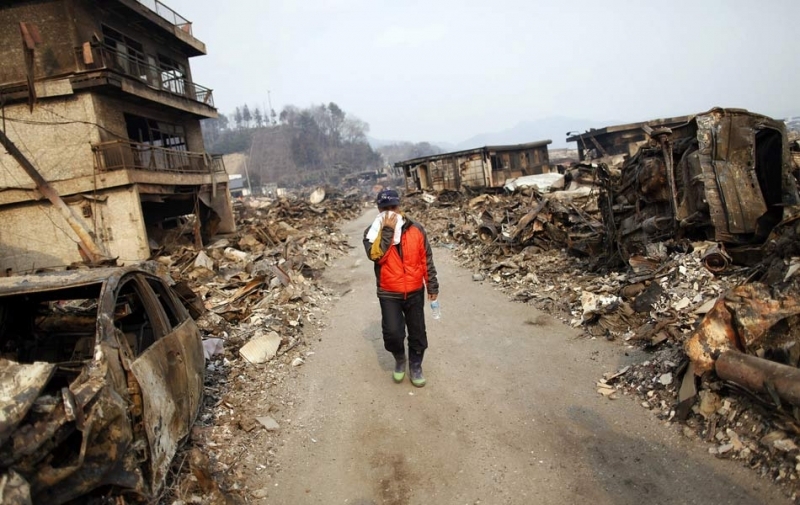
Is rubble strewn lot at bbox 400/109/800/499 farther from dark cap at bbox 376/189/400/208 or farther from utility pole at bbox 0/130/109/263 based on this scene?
utility pole at bbox 0/130/109/263

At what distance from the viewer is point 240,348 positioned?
631 cm

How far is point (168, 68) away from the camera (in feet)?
67.4

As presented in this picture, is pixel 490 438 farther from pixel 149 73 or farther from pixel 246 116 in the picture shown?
pixel 246 116

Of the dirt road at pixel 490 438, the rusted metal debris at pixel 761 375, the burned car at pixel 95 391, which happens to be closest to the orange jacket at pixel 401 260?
the dirt road at pixel 490 438

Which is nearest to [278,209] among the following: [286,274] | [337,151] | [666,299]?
[286,274]

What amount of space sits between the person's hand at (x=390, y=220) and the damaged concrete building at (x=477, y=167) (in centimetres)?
2371

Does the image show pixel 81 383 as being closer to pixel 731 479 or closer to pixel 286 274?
pixel 731 479

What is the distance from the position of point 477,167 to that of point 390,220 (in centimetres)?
2534

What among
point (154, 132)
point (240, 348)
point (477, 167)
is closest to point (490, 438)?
point (240, 348)

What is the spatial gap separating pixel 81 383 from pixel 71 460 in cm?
40

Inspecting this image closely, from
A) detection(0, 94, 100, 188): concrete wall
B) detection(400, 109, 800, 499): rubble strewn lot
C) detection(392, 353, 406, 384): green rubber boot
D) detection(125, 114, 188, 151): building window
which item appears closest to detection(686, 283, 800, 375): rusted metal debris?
detection(400, 109, 800, 499): rubble strewn lot

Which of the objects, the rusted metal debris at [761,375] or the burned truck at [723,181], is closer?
the rusted metal debris at [761,375]

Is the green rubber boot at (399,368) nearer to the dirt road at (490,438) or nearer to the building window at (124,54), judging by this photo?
the dirt road at (490,438)

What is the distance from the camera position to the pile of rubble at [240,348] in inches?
140
